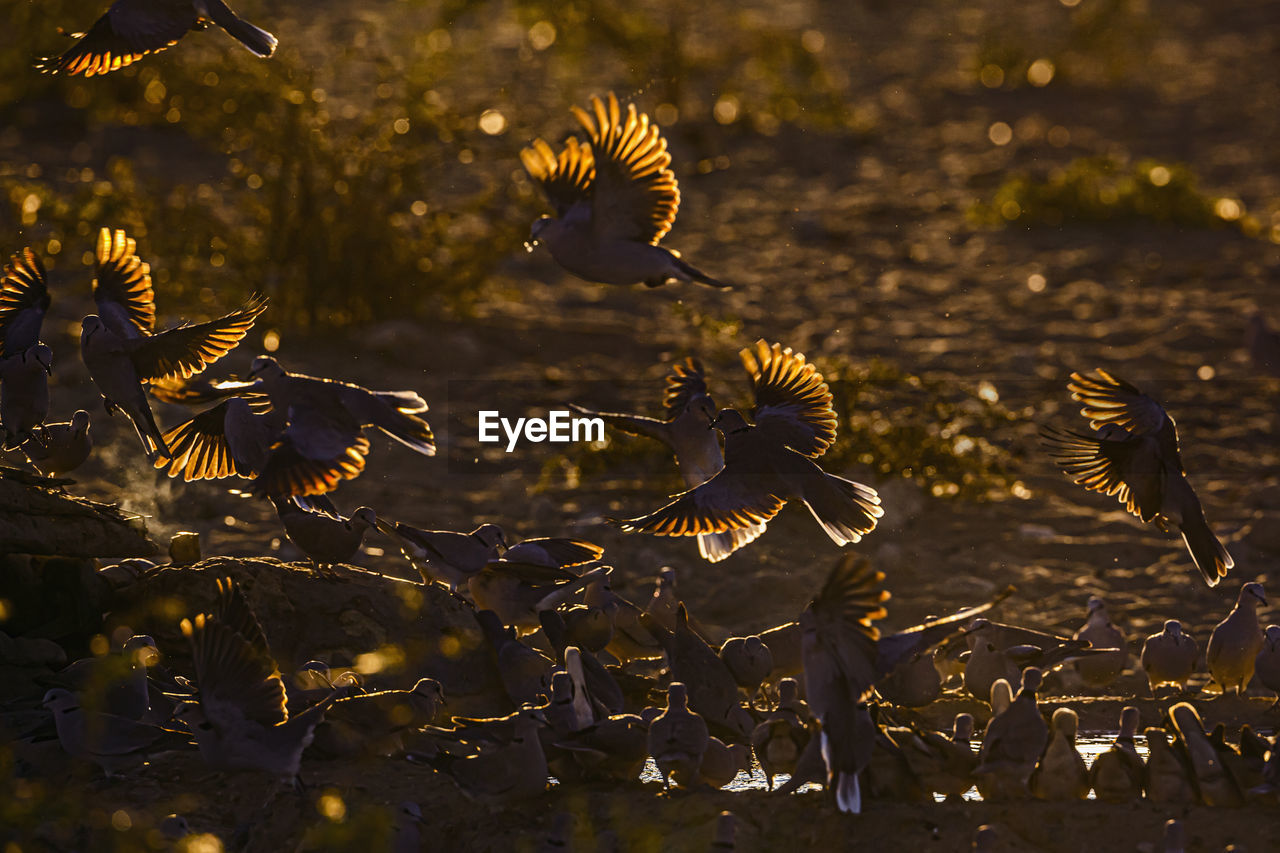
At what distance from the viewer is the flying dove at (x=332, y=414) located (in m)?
6.51

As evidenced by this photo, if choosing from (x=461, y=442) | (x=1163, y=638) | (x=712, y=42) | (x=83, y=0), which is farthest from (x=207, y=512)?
(x=712, y=42)

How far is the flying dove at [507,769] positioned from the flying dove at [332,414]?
56.2 inches

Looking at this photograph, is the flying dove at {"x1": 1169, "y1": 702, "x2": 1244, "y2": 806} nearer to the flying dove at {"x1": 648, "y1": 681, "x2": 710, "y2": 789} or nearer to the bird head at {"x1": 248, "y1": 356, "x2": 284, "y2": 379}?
the flying dove at {"x1": 648, "y1": 681, "x2": 710, "y2": 789}

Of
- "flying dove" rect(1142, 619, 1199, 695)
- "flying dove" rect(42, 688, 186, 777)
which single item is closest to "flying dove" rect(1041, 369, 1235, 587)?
"flying dove" rect(1142, 619, 1199, 695)

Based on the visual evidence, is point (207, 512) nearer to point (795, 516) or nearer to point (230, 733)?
point (795, 516)

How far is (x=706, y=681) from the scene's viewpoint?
6.38 m

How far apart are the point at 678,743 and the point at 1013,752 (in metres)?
1.06

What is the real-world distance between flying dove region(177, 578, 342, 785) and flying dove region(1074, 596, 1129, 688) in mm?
3372

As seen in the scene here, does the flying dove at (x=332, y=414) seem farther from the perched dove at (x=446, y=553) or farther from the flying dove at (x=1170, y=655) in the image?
the flying dove at (x=1170, y=655)

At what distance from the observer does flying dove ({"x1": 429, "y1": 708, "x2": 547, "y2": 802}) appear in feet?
17.9

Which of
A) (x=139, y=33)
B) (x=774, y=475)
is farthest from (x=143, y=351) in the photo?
(x=774, y=475)

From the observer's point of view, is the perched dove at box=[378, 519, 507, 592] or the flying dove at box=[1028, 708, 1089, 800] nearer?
the flying dove at box=[1028, 708, 1089, 800]

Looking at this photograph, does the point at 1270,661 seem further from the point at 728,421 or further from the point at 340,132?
the point at 340,132

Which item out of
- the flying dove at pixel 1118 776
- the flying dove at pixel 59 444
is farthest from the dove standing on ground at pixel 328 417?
the flying dove at pixel 1118 776
